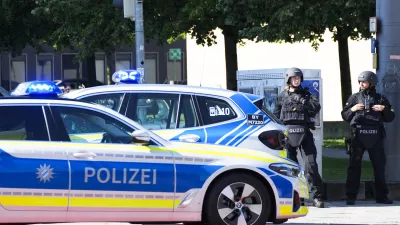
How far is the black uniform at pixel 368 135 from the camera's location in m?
12.5

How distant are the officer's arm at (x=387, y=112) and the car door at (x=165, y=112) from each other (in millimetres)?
3232

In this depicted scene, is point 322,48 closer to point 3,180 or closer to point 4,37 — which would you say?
point 4,37

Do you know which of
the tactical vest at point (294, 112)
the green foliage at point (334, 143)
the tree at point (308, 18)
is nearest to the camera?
the tactical vest at point (294, 112)

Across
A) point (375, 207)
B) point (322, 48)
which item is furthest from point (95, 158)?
point (322, 48)

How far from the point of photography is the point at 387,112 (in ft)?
40.6

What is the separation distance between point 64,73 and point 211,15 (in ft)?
101

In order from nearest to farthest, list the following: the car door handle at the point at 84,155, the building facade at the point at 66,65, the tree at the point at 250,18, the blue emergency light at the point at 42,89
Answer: the car door handle at the point at 84,155 → the blue emergency light at the point at 42,89 → the tree at the point at 250,18 → the building facade at the point at 66,65

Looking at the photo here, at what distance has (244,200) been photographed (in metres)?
8.83

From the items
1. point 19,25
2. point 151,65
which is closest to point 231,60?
point 19,25

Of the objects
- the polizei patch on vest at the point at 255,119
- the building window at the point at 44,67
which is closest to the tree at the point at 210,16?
the polizei patch on vest at the point at 255,119

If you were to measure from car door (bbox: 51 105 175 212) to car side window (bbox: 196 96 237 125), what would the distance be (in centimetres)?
182

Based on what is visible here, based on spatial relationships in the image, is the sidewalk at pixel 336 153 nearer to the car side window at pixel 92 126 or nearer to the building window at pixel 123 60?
the car side window at pixel 92 126

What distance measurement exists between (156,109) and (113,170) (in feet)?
7.07

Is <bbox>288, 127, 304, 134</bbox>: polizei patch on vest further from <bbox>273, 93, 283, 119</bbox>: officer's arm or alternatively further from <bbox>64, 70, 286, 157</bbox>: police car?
<bbox>64, 70, 286, 157</bbox>: police car
